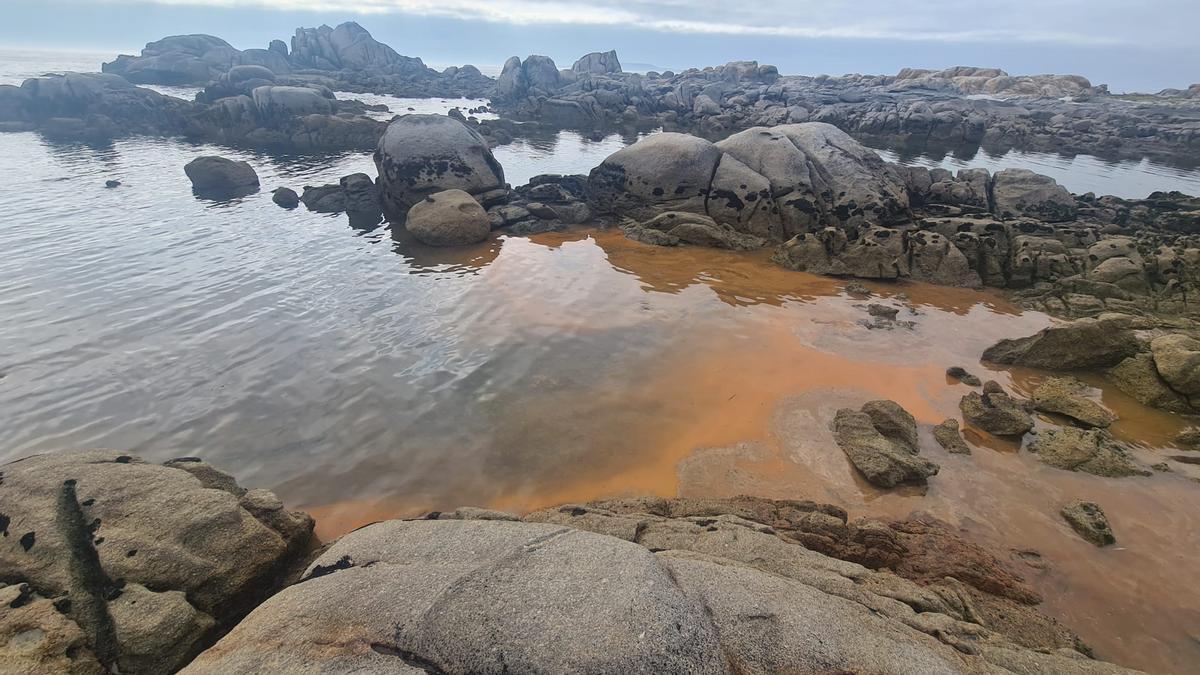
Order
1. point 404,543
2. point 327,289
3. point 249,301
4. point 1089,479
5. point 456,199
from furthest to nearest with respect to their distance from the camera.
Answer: point 456,199
point 327,289
point 249,301
point 1089,479
point 404,543

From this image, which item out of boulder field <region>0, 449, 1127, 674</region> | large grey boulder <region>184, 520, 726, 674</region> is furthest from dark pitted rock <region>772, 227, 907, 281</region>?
large grey boulder <region>184, 520, 726, 674</region>

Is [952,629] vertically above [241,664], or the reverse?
[241,664]

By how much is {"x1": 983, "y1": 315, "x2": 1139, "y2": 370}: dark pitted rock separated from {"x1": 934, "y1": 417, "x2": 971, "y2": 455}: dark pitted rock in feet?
11.4

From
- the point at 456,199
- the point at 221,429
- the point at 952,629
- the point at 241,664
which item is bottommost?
the point at 221,429

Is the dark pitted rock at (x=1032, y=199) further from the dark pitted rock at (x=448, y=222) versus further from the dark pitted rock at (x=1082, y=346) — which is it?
the dark pitted rock at (x=448, y=222)

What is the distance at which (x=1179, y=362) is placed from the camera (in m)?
8.90

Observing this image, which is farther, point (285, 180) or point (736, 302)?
point (285, 180)

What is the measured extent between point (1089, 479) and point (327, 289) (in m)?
15.2

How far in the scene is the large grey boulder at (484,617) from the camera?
3.35m

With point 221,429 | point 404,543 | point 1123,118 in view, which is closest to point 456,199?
point 221,429

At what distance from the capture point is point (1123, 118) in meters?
55.3

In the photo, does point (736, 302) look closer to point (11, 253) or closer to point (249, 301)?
point (249, 301)

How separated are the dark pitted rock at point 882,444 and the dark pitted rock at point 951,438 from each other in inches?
14.2

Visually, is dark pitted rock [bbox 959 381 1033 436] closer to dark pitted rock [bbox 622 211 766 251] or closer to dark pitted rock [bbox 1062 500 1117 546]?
dark pitted rock [bbox 1062 500 1117 546]
